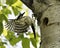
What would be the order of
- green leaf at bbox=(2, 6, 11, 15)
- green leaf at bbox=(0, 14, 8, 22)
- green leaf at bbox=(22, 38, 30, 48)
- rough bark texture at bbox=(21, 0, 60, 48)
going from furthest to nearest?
green leaf at bbox=(2, 6, 11, 15), green leaf at bbox=(0, 14, 8, 22), green leaf at bbox=(22, 38, 30, 48), rough bark texture at bbox=(21, 0, 60, 48)

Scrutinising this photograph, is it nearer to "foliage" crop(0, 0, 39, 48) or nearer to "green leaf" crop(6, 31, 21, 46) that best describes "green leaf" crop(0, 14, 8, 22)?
"foliage" crop(0, 0, 39, 48)

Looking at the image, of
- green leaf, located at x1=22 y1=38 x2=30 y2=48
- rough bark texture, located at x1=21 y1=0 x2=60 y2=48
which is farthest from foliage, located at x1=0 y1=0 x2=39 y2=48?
rough bark texture, located at x1=21 y1=0 x2=60 y2=48

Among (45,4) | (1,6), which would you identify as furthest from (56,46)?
(1,6)

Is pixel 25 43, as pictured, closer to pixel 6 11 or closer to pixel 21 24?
pixel 21 24

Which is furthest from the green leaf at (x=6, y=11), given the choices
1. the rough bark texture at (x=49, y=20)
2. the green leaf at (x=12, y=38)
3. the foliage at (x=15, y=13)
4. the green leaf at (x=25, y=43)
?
the rough bark texture at (x=49, y=20)

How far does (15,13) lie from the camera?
4.92ft

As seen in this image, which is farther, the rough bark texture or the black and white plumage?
the black and white plumage

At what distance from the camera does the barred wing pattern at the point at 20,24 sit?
131cm

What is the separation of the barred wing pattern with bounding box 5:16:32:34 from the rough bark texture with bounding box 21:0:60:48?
191 mm

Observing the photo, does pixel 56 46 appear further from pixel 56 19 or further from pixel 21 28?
pixel 21 28

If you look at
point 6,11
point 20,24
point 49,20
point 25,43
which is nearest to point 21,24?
point 20,24

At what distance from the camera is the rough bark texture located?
35.0 inches

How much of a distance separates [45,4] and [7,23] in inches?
18.6

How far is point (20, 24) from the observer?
134cm
